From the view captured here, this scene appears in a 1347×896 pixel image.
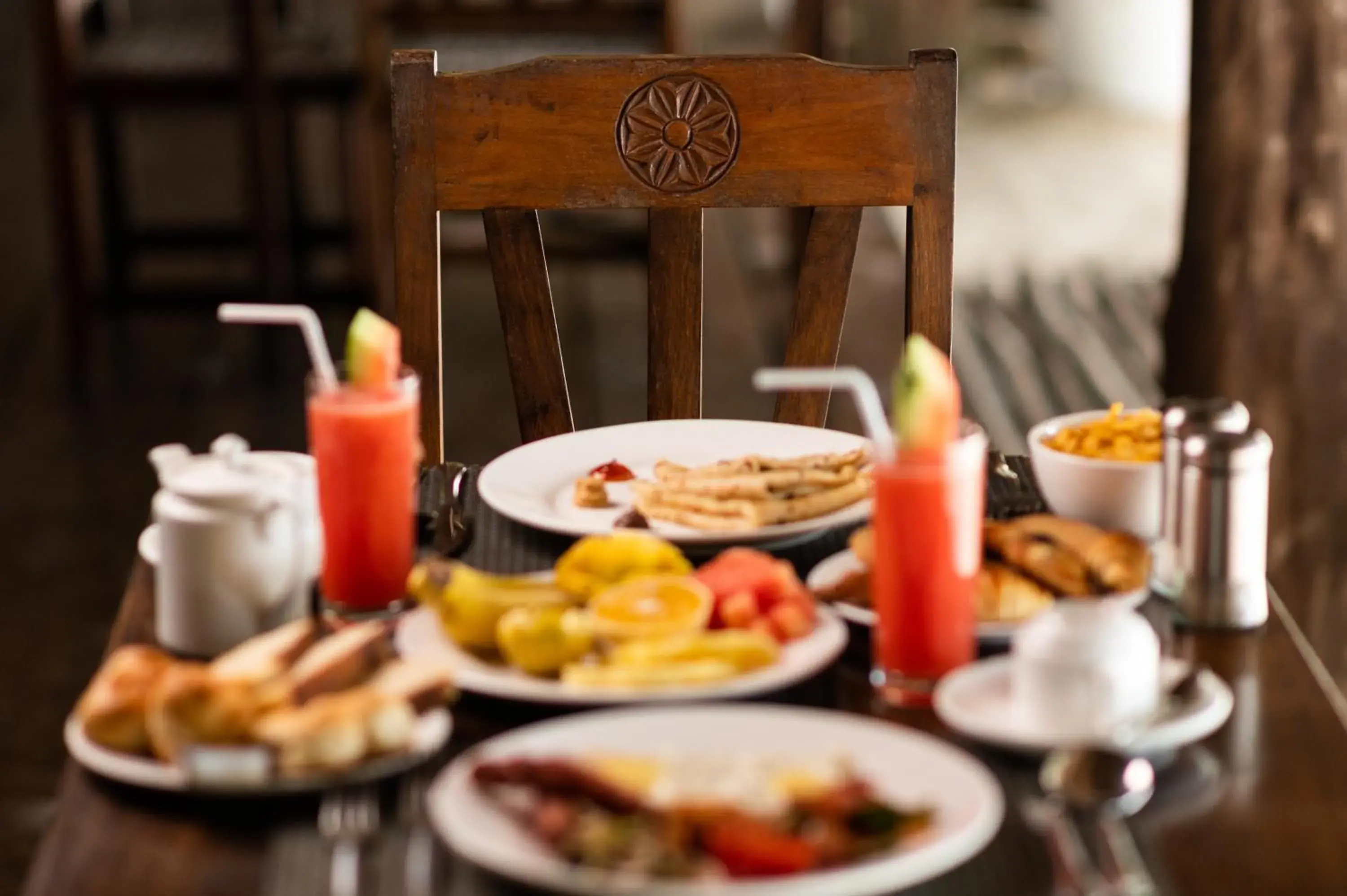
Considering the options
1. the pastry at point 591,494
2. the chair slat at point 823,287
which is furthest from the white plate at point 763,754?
the chair slat at point 823,287

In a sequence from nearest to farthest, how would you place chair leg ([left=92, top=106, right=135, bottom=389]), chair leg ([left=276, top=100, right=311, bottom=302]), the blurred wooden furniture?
the blurred wooden furniture < chair leg ([left=92, top=106, right=135, bottom=389]) < chair leg ([left=276, top=100, right=311, bottom=302])

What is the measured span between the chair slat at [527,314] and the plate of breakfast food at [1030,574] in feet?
2.00

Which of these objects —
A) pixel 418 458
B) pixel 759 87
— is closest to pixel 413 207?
pixel 759 87

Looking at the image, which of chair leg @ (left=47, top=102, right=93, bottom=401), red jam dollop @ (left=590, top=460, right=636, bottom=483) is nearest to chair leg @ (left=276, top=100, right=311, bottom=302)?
chair leg @ (left=47, top=102, right=93, bottom=401)

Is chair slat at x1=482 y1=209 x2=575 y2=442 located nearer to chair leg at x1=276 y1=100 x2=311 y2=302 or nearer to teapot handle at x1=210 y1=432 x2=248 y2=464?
teapot handle at x1=210 y1=432 x2=248 y2=464

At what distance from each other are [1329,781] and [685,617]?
0.35 metres

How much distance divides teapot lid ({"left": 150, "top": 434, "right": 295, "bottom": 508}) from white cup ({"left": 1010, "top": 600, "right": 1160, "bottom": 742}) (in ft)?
1.51

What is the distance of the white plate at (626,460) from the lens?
50.4 inches

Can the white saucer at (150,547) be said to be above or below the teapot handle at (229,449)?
→ below

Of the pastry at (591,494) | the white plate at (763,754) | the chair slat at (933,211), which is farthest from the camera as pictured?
the chair slat at (933,211)

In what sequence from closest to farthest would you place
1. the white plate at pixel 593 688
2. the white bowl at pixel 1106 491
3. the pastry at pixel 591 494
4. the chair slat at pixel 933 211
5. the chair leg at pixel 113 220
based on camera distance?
the white plate at pixel 593 688 < the white bowl at pixel 1106 491 < the pastry at pixel 591 494 < the chair slat at pixel 933 211 < the chair leg at pixel 113 220

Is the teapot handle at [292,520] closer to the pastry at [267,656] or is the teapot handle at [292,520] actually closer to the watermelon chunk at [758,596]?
A: the pastry at [267,656]

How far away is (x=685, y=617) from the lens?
1042 mm

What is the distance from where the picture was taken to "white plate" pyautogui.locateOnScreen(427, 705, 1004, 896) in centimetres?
78
